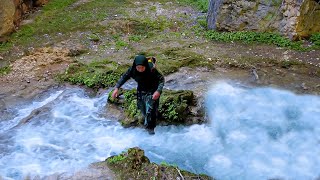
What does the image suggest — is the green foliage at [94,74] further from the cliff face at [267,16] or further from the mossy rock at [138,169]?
the cliff face at [267,16]

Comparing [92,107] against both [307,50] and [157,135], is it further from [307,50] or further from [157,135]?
[307,50]

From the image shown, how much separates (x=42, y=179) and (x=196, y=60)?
7.03m

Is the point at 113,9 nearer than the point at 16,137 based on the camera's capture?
No

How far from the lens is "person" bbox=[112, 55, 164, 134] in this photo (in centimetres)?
769

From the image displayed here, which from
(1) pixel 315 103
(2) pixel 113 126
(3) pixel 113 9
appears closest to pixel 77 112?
(2) pixel 113 126

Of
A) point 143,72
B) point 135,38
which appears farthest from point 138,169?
point 135,38

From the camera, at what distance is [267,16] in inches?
577

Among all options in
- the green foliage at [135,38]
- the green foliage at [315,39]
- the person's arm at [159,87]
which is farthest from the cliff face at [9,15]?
the green foliage at [315,39]

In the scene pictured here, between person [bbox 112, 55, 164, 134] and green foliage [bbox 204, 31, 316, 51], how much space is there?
6715 mm

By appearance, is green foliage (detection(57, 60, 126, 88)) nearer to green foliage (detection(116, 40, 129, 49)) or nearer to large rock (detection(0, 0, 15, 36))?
green foliage (detection(116, 40, 129, 49))

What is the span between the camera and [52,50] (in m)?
13.6

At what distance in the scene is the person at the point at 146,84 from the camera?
7.69 metres

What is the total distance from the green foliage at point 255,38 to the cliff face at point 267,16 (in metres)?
0.28

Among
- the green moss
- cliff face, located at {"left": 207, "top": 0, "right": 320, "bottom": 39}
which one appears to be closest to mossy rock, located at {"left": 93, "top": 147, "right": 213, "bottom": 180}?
the green moss
